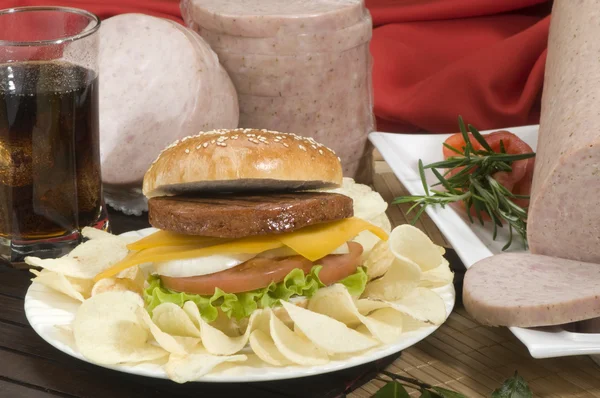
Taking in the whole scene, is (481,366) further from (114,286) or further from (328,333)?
(114,286)

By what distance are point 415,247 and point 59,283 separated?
2.01 feet

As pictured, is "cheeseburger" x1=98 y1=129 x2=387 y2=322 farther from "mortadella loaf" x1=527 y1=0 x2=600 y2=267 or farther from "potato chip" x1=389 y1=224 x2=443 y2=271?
"mortadella loaf" x1=527 y1=0 x2=600 y2=267

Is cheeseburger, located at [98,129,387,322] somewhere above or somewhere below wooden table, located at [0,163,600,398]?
above

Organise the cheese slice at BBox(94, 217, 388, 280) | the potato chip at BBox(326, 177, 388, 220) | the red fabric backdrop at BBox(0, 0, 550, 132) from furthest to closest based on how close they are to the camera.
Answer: the red fabric backdrop at BBox(0, 0, 550, 132) → the potato chip at BBox(326, 177, 388, 220) → the cheese slice at BBox(94, 217, 388, 280)

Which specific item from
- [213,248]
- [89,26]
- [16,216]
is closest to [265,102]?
[89,26]

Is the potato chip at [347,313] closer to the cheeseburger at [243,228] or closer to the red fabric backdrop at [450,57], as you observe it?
the cheeseburger at [243,228]

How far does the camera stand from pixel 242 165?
1433mm

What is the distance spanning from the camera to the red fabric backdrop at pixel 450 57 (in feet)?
9.43

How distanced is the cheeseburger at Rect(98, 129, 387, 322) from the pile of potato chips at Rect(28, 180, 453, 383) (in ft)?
0.15

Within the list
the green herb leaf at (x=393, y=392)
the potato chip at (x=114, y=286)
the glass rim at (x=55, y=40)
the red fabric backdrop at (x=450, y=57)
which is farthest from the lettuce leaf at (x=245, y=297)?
the red fabric backdrop at (x=450, y=57)

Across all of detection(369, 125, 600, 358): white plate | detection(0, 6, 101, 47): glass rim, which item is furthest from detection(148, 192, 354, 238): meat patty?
detection(0, 6, 101, 47): glass rim

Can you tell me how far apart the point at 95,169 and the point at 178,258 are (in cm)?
53

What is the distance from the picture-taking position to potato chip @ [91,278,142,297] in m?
1.53

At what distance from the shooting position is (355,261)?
1.52 m
